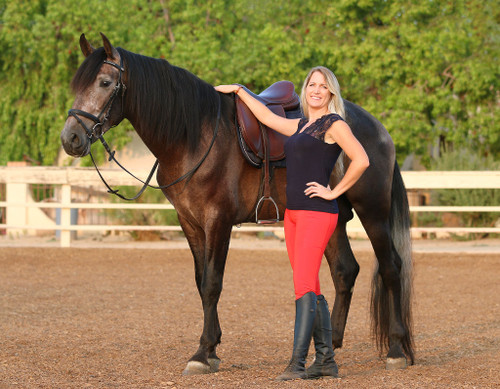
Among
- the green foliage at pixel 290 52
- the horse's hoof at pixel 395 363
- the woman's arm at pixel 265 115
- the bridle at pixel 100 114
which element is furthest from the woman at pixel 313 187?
the green foliage at pixel 290 52

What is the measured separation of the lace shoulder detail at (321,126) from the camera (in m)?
3.83

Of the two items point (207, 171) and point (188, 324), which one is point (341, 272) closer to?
point (207, 171)

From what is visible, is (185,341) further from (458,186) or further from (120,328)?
(458,186)

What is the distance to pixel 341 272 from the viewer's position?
512 cm

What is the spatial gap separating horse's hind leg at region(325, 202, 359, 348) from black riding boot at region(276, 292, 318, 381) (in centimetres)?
110

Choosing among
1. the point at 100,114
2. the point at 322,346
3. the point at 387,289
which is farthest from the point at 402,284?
the point at 100,114

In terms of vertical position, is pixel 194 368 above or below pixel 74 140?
below

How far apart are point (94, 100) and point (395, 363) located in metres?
2.61

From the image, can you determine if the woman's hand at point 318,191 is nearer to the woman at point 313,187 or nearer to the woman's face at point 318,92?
the woman at point 313,187

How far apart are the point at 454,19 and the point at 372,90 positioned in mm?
2625

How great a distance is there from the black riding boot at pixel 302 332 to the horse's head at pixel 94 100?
1605 mm

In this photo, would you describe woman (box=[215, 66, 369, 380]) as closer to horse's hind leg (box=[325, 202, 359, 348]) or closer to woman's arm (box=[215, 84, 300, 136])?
woman's arm (box=[215, 84, 300, 136])

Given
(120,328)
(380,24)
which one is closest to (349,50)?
(380,24)

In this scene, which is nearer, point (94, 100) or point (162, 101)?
point (94, 100)
